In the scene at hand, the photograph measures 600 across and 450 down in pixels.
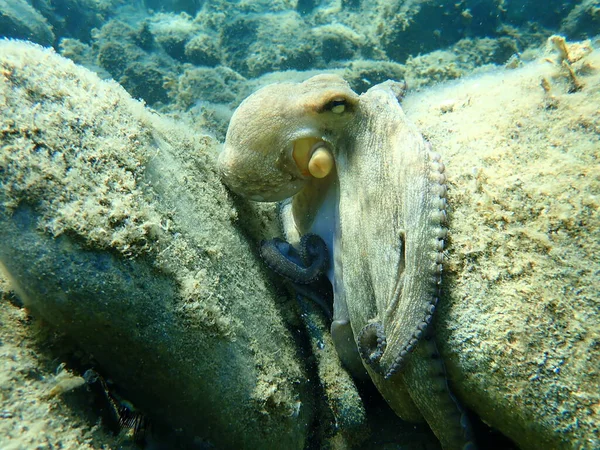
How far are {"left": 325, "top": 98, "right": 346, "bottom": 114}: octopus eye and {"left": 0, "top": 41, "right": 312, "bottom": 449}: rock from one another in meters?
1.15

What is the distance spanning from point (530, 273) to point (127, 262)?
2.01m

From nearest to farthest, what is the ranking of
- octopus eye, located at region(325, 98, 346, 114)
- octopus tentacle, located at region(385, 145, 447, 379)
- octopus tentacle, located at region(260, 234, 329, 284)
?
octopus tentacle, located at region(385, 145, 447, 379) → octopus eye, located at region(325, 98, 346, 114) → octopus tentacle, located at region(260, 234, 329, 284)

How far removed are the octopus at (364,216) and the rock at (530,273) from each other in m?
0.15

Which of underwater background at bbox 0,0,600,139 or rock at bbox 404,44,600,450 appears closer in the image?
rock at bbox 404,44,600,450

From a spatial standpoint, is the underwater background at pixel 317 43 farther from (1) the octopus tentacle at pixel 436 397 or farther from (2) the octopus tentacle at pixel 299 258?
(1) the octopus tentacle at pixel 436 397

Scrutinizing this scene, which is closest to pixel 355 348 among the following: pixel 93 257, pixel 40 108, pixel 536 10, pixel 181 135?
pixel 93 257

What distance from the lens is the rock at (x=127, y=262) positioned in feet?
5.03

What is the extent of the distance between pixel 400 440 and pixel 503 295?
1479mm

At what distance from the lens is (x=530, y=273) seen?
1760 millimetres

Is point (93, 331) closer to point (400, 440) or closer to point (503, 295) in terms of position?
point (503, 295)

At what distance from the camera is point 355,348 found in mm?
2463

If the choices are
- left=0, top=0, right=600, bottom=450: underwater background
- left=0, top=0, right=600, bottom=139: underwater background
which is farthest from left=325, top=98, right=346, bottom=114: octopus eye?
left=0, top=0, right=600, bottom=139: underwater background

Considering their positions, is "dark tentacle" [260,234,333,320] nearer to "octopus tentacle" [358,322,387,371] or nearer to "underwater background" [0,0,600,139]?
"octopus tentacle" [358,322,387,371]

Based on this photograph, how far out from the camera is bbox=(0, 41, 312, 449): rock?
1534mm
